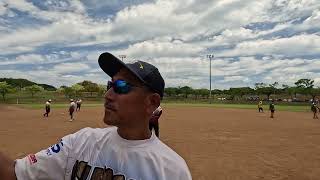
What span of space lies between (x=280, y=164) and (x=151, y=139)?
997 centimetres

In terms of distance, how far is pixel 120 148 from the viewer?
2.25 m

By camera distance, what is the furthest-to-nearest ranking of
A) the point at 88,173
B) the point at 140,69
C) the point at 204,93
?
the point at 204,93
the point at 140,69
the point at 88,173

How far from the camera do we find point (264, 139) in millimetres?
18438

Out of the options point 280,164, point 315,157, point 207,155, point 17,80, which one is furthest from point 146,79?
point 17,80

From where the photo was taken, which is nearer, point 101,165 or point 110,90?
point 101,165

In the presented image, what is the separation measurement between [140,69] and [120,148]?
1.58 ft

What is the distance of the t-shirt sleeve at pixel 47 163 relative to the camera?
221 cm

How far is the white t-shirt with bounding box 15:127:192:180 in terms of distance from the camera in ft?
7.12

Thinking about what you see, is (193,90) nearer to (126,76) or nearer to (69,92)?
(69,92)

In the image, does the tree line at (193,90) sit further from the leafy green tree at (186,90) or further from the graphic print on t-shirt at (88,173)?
the graphic print on t-shirt at (88,173)

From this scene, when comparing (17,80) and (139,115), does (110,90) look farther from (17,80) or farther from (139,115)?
(17,80)

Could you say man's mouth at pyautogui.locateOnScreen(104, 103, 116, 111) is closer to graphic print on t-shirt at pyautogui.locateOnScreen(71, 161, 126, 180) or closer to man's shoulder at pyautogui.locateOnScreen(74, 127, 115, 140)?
man's shoulder at pyautogui.locateOnScreen(74, 127, 115, 140)

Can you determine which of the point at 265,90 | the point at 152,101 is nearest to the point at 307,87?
the point at 265,90

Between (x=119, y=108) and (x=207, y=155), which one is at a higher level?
(x=119, y=108)
